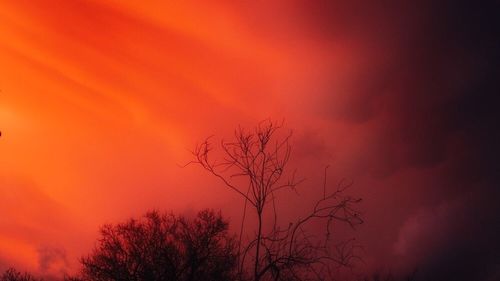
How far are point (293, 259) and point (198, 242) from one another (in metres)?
18.0

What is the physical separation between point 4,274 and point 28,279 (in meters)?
2.48

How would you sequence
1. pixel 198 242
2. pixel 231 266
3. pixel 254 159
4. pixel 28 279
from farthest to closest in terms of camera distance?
pixel 28 279 < pixel 198 242 < pixel 231 266 < pixel 254 159

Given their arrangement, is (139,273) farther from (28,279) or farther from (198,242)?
(28,279)

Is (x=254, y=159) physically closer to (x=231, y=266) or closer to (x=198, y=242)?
(x=231, y=266)

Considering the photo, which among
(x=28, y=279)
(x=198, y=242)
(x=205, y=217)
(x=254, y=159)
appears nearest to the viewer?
(x=254, y=159)

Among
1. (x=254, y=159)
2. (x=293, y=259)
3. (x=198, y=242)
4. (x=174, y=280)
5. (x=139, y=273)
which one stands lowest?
(x=293, y=259)

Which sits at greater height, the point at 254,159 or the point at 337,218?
the point at 254,159

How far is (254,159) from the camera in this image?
11.1 metres

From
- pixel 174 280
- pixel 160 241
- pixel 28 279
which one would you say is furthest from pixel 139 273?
pixel 28 279

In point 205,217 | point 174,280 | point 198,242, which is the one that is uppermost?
point 205,217

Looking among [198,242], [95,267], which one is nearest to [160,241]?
[198,242]

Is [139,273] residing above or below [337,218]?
above

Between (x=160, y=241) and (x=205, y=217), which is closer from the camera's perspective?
(x=160, y=241)

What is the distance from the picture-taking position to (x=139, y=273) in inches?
1059
